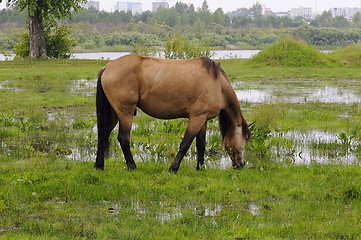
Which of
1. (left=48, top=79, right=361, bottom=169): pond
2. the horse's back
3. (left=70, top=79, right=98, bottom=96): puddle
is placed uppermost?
the horse's back

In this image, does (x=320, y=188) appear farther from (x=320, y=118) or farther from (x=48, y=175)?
(x=320, y=118)

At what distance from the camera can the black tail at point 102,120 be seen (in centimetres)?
860

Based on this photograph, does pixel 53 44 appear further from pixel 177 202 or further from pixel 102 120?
pixel 177 202

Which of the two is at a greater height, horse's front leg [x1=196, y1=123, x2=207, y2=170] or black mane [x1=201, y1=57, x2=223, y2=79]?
black mane [x1=201, y1=57, x2=223, y2=79]

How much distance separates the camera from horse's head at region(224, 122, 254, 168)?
8.95 m

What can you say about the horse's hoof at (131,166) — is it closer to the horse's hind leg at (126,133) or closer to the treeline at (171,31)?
the horse's hind leg at (126,133)

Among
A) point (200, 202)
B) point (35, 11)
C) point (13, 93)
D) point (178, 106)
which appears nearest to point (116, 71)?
point (178, 106)

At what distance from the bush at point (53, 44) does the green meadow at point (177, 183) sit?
68.2 ft

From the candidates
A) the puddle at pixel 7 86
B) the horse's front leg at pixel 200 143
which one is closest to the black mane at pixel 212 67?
the horse's front leg at pixel 200 143

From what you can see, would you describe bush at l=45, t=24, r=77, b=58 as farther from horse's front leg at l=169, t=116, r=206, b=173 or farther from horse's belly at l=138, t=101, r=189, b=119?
horse's front leg at l=169, t=116, r=206, b=173

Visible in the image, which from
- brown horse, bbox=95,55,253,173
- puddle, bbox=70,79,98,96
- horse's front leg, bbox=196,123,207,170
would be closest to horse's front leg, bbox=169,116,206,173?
brown horse, bbox=95,55,253,173

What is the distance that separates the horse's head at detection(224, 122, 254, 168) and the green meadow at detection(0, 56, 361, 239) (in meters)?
0.19

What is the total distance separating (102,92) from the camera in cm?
862

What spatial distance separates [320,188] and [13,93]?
13.3 metres
